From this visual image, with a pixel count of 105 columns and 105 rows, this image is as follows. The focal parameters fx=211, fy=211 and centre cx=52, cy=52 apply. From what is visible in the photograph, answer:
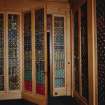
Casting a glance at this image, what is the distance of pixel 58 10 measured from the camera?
21.8 ft

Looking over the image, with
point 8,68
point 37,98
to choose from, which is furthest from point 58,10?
point 37,98

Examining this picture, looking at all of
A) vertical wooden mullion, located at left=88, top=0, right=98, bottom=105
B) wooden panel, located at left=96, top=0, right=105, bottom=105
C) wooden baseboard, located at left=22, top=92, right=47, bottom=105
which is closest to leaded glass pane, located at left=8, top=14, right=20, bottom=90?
wooden baseboard, located at left=22, top=92, right=47, bottom=105

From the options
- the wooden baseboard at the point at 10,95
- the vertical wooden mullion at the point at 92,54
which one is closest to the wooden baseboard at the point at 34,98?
the wooden baseboard at the point at 10,95

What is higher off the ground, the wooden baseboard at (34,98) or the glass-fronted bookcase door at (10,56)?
the glass-fronted bookcase door at (10,56)

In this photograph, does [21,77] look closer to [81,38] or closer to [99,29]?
[81,38]

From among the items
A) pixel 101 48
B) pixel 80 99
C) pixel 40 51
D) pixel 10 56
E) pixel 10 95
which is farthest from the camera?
pixel 10 56

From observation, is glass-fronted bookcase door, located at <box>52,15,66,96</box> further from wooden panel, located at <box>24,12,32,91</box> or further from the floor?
wooden panel, located at <box>24,12,32,91</box>

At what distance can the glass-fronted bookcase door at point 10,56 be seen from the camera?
6.13 metres

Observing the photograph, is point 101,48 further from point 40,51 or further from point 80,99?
point 40,51

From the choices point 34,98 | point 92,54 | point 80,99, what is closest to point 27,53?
point 34,98

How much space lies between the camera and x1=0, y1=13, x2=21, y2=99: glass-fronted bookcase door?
20.1 ft

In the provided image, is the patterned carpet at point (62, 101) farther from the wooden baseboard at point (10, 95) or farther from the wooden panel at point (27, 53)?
the wooden baseboard at point (10, 95)

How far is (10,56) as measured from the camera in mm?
6223

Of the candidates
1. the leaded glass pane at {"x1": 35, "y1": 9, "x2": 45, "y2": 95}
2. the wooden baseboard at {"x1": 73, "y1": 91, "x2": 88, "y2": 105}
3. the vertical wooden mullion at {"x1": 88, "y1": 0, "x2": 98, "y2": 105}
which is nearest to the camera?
the vertical wooden mullion at {"x1": 88, "y1": 0, "x2": 98, "y2": 105}
